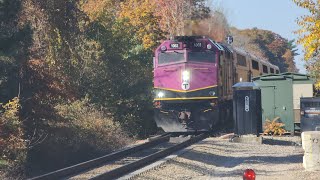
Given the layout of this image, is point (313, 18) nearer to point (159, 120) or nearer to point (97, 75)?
point (159, 120)

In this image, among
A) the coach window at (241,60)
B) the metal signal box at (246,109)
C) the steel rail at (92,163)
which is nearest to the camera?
the steel rail at (92,163)

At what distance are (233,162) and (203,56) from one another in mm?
8117

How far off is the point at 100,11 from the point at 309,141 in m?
20.1

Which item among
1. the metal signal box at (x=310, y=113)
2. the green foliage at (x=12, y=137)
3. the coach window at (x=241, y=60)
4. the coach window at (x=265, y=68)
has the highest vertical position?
the coach window at (x=265, y=68)

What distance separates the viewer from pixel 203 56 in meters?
23.6

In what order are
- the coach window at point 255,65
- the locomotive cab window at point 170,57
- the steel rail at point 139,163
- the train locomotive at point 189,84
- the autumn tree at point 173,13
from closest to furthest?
the steel rail at point 139,163
the train locomotive at point 189,84
the locomotive cab window at point 170,57
the coach window at point 255,65
the autumn tree at point 173,13

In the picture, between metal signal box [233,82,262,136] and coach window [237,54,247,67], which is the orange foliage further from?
metal signal box [233,82,262,136]

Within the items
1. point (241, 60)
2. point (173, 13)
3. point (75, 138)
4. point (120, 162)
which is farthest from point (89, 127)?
point (173, 13)

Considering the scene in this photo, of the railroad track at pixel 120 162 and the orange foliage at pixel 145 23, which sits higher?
the orange foliage at pixel 145 23

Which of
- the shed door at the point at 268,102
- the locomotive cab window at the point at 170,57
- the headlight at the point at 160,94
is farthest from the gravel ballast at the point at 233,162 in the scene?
the locomotive cab window at the point at 170,57

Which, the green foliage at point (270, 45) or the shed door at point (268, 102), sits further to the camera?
the green foliage at point (270, 45)

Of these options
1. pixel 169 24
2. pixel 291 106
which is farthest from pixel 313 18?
pixel 169 24

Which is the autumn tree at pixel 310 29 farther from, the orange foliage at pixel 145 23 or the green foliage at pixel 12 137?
the orange foliage at pixel 145 23

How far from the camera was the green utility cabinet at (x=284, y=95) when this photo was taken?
2394 cm
